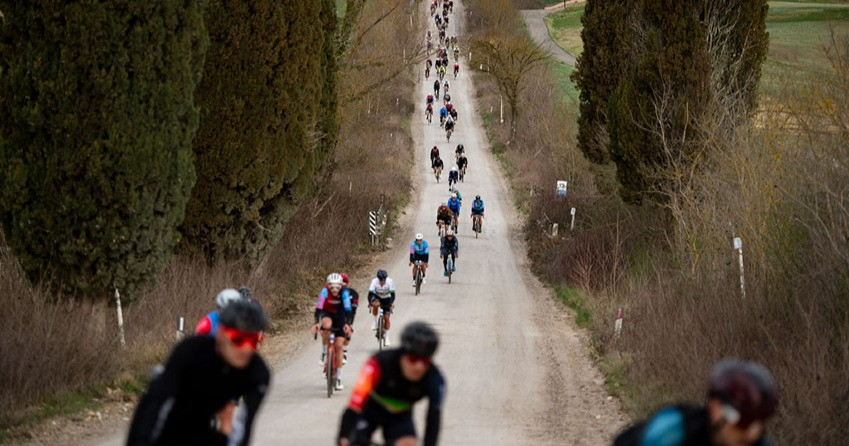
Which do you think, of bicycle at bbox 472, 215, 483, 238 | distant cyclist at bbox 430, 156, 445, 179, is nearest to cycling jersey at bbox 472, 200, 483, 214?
bicycle at bbox 472, 215, 483, 238

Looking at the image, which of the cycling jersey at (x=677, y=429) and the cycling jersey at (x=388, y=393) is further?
the cycling jersey at (x=388, y=393)

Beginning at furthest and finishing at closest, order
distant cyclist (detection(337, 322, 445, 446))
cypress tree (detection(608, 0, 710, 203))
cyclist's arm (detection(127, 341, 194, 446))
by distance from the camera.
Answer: cypress tree (detection(608, 0, 710, 203)) → distant cyclist (detection(337, 322, 445, 446)) → cyclist's arm (detection(127, 341, 194, 446))

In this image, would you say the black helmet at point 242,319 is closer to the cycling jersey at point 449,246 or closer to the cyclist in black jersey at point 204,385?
the cyclist in black jersey at point 204,385

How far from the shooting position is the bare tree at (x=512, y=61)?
70.6 m

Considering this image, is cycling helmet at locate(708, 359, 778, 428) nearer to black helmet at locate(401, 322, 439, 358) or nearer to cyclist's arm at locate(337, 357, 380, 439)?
black helmet at locate(401, 322, 439, 358)

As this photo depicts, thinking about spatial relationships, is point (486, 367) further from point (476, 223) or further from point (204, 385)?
point (476, 223)

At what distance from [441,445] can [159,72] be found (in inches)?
Result: 294

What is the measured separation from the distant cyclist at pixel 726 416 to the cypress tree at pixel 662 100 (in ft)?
71.2

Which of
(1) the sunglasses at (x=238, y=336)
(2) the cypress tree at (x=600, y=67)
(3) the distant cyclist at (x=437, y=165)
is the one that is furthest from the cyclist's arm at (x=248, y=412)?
(3) the distant cyclist at (x=437, y=165)

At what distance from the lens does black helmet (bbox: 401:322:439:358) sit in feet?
23.6

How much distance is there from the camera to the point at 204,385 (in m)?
6.33

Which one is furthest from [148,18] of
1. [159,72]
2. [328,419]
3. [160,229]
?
[328,419]

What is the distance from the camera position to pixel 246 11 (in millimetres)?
24781

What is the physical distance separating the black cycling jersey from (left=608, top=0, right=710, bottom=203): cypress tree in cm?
2091
